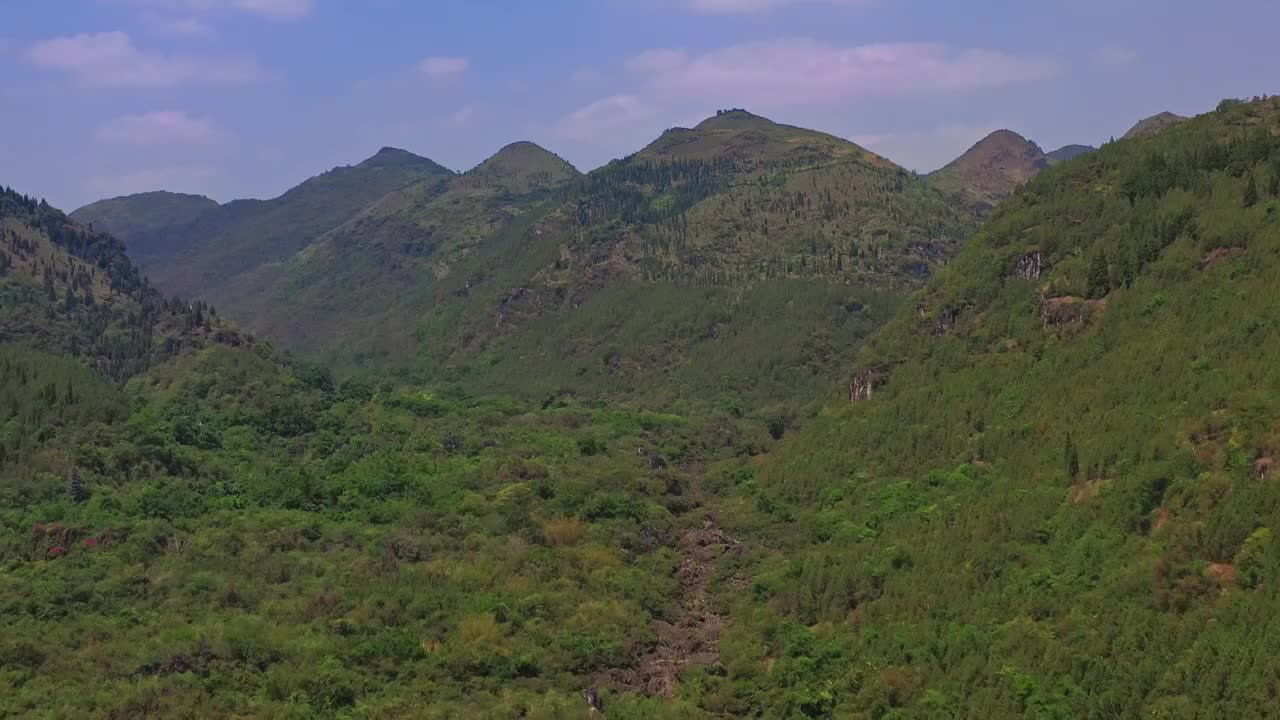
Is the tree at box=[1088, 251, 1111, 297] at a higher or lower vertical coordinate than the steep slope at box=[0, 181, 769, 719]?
higher

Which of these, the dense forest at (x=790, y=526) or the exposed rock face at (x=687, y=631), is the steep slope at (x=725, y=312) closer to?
the dense forest at (x=790, y=526)

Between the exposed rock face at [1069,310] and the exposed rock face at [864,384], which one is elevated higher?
the exposed rock face at [1069,310]

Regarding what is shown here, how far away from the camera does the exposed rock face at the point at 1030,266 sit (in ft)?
302

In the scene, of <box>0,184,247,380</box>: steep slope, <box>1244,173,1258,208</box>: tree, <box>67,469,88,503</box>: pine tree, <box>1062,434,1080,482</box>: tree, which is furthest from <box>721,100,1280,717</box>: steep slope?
<box>0,184,247,380</box>: steep slope

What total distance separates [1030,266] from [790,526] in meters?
29.3

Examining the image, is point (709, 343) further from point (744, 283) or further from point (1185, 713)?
point (1185, 713)

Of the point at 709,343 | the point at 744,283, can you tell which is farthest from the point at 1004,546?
the point at 744,283

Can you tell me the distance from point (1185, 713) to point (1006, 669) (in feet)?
26.3

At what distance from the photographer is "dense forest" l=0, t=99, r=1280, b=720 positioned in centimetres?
5244

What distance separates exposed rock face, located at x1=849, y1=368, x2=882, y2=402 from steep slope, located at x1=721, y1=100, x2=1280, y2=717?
8.0 inches

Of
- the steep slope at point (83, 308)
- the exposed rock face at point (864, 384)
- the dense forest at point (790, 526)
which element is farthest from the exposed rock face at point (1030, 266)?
the steep slope at point (83, 308)

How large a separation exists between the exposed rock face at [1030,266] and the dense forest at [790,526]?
0.23 m

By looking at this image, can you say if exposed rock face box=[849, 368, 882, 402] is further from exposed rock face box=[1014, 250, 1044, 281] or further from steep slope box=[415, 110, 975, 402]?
steep slope box=[415, 110, 975, 402]

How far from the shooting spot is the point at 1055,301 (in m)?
85.7
